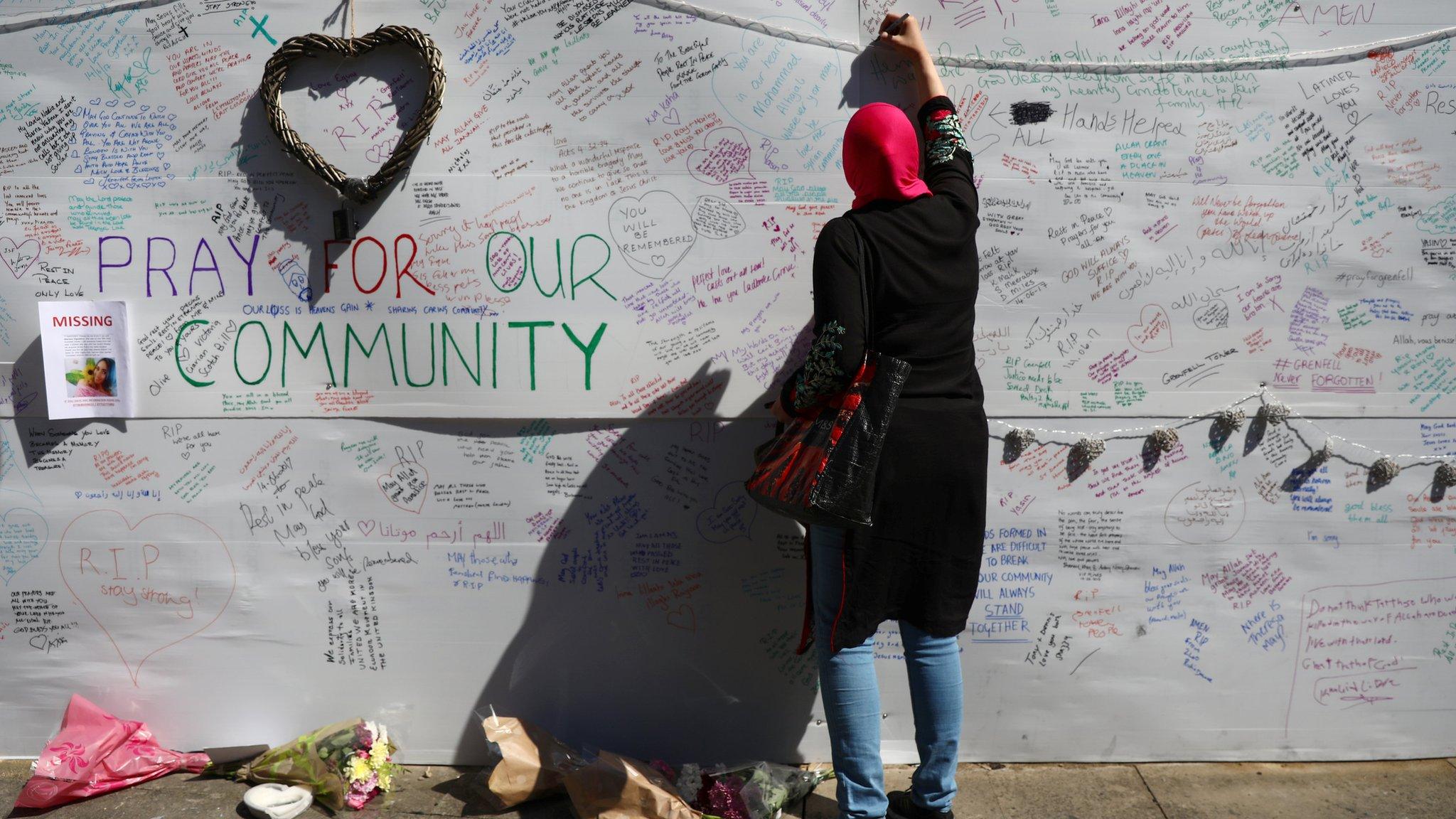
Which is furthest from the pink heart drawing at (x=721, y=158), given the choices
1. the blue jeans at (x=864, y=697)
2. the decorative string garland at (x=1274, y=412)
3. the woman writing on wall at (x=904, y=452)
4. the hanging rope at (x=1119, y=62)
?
the decorative string garland at (x=1274, y=412)

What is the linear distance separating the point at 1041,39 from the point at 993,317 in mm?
879

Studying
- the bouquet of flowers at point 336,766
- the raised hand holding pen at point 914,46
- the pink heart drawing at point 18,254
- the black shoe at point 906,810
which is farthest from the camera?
the pink heart drawing at point 18,254

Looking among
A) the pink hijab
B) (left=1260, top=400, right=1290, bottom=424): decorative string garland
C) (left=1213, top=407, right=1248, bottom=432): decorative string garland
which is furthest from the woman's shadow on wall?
(left=1260, top=400, right=1290, bottom=424): decorative string garland

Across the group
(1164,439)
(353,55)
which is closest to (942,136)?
(1164,439)

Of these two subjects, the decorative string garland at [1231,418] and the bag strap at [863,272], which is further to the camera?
the decorative string garland at [1231,418]

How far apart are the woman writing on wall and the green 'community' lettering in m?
0.84

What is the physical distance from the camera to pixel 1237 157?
10.2 feet

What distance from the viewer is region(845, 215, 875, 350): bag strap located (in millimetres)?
2531

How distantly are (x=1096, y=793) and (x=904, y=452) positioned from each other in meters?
1.46

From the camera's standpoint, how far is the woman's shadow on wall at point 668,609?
3182 millimetres

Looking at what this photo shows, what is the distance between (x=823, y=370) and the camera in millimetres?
2537

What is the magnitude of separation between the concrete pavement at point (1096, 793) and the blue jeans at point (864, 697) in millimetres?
398

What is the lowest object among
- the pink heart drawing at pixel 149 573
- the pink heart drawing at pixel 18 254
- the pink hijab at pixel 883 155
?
the pink heart drawing at pixel 149 573

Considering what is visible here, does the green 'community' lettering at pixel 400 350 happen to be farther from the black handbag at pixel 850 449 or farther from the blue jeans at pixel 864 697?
the blue jeans at pixel 864 697
